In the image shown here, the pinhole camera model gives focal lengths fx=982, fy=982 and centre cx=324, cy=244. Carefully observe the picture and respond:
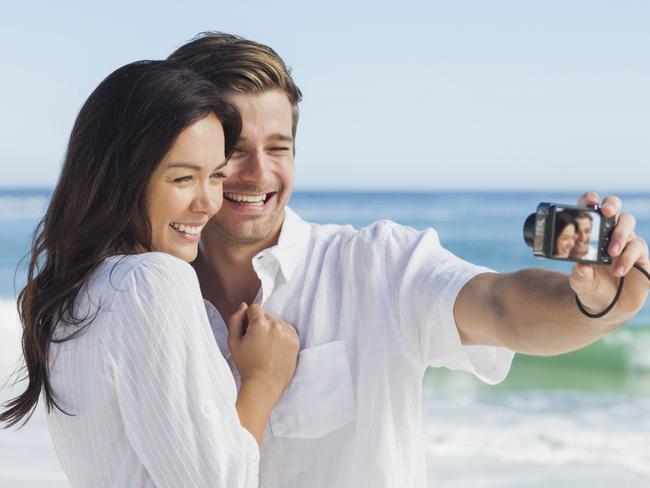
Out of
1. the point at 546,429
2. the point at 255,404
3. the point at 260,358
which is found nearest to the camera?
the point at 255,404

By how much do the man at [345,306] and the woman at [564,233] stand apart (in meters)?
0.19

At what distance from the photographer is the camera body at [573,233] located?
1578 millimetres

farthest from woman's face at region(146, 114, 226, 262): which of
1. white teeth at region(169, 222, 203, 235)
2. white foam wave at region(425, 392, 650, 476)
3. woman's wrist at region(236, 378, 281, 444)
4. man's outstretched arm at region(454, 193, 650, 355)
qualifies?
white foam wave at region(425, 392, 650, 476)

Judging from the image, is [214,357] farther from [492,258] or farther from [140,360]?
[492,258]

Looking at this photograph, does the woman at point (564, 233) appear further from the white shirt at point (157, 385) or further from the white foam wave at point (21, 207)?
the white foam wave at point (21, 207)

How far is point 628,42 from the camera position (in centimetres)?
2392

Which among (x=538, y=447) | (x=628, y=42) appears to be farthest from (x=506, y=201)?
(x=538, y=447)

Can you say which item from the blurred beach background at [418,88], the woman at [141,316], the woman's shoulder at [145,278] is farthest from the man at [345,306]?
the blurred beach background at [418,88]

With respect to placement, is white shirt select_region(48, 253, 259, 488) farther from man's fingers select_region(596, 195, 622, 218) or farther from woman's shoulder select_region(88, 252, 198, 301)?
man's fingers select_region(596, 195, 622, 218)

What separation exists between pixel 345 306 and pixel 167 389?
628 millimetres

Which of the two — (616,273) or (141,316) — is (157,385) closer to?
(141,316)

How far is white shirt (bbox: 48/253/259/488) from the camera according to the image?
169cm

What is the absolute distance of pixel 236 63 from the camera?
7.93 feet

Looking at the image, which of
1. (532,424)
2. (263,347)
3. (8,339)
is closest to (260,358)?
(263,347)
